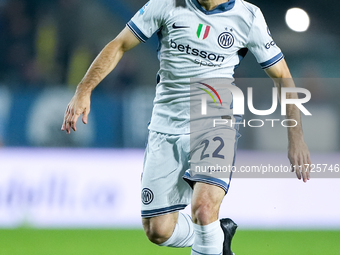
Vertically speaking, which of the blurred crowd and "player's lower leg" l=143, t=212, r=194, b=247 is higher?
the blurred crowd

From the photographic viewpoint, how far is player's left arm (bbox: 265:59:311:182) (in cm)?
→ 329

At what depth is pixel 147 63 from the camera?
7.81 metres

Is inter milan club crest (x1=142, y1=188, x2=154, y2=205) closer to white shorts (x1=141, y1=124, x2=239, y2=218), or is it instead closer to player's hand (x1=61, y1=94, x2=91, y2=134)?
white shorts (x1=141, y1=124, x2=239, y2=218)

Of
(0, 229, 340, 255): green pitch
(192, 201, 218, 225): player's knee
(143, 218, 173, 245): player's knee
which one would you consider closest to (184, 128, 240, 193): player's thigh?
(192, 201, 218, 225): player's knee

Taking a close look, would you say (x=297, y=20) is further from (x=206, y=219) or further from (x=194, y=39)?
(x=206, y=219)

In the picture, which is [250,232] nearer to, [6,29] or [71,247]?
[71,247]

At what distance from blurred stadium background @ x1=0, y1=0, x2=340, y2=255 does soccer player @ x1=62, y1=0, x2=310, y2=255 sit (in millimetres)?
1307

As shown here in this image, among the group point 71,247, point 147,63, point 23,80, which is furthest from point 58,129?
point 71,247

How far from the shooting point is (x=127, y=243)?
16.5 feet

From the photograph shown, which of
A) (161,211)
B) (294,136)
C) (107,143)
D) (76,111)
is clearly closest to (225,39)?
(294,136)

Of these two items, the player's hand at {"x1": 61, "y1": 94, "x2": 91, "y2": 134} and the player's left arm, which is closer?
the player's hand at {"x1": 61, "y1": 94, "x2": 91, "y2": 134}

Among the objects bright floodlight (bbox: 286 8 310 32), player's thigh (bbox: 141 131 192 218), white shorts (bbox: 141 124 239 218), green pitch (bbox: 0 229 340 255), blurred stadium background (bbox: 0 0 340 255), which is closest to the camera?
white shorts (bbox: 141 124 239 218)

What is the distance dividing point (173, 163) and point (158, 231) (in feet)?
1.52

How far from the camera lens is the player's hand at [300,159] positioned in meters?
3.26
